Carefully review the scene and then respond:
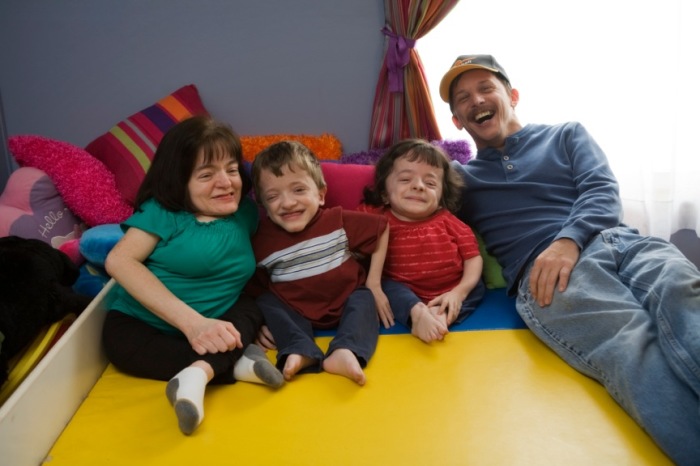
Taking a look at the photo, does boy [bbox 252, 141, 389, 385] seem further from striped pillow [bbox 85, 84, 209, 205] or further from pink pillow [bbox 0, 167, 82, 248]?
pink pillow [bbox 0, 167, 82, 248]

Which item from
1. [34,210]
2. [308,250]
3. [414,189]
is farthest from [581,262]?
[34,210]

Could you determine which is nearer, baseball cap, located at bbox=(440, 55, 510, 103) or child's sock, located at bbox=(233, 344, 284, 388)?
child's sock, located at bbox=(233, 344, 284, 388)

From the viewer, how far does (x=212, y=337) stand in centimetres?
116

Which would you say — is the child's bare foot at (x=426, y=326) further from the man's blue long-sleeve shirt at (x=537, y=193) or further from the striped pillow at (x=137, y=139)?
the striped pillow at (x=137, y=139)

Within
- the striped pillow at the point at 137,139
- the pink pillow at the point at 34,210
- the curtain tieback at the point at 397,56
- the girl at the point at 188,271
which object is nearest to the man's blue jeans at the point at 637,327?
the girl at the point at 188,271

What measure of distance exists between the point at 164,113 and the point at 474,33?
1.33m

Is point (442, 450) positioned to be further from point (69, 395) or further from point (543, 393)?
point (69, 395)

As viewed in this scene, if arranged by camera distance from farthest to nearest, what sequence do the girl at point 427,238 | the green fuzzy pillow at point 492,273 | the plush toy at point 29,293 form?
1. the green fuzzy pillow at point 492,273
2. the girl at point 427,238
3. the plush toy at point 29,293

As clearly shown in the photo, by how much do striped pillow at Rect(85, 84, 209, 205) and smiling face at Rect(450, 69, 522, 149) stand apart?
0.95 m

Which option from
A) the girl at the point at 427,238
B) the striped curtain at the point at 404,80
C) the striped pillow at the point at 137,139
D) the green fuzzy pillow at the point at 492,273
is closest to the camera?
the girl at the point at 427,238

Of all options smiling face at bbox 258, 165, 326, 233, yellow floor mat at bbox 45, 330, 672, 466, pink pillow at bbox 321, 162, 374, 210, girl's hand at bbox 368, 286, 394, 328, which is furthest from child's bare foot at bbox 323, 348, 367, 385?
pink pillow at bbox 321, 162, 374, 210

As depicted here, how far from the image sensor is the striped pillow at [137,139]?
6.04 feet

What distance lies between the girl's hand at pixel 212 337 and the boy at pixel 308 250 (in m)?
0.19

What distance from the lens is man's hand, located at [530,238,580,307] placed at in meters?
1.32
